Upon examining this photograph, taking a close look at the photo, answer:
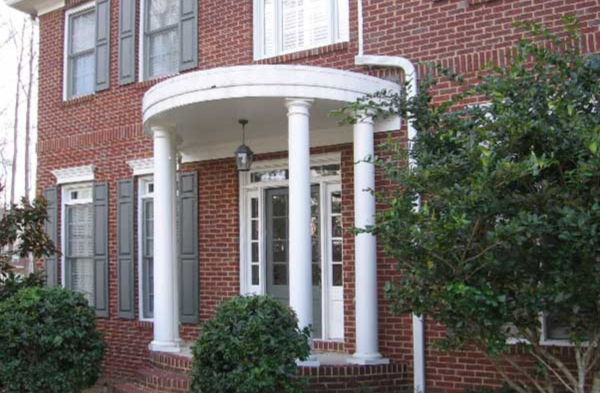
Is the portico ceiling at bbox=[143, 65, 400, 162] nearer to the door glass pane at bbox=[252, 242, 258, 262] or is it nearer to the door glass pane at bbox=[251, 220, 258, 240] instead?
the door glass pane at bbox=[251, 220, 258, 240]

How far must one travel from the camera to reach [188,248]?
10.5 meters

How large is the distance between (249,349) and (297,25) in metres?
4.67

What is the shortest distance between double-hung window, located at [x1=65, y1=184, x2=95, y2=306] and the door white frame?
3.16 m

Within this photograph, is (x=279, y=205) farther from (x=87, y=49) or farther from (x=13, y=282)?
(x=87, y=49)

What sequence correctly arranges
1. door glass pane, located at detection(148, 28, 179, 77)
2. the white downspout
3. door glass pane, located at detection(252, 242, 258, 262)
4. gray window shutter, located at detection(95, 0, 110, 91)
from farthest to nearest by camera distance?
gray window shutter, located at detection(95, 0, 110, 91), door glass pane, located at detection(148, 28, 179, 77), door glass pane, located at detection(252, 242, 258, 262), the white downspout

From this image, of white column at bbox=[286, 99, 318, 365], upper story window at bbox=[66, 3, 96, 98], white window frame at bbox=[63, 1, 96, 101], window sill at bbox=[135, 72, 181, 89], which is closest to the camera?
white column at bbox=[286, 99, 318, 365]

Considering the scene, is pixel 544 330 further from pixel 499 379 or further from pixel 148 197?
pixel 148 197

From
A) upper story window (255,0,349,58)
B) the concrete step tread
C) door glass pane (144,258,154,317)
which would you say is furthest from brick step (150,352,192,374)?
upper story window (255,0,349,58)

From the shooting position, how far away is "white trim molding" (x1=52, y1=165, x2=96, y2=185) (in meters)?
11.9

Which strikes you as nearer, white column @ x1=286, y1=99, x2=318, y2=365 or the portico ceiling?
white column @ x1=286, y1=99, x2=318, y2=365

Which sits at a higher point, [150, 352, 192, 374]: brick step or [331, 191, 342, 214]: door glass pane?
[331, 191, 342, 214]: door glass pane

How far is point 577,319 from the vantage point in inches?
209

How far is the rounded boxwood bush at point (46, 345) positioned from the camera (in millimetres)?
8102

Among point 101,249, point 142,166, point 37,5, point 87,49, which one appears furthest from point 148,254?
point 37,5
